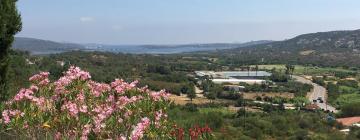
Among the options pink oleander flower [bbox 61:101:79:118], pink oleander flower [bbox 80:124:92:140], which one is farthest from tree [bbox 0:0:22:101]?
pink oleander flower [bbox 80:124:92:140]

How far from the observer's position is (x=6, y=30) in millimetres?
13945

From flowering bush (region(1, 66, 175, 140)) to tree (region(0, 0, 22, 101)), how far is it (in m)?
6.36

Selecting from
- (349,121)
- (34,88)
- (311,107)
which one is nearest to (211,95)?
(311,107)

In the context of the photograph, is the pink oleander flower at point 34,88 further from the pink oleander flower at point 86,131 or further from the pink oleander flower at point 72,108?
the pink oleander flower at point 86,131

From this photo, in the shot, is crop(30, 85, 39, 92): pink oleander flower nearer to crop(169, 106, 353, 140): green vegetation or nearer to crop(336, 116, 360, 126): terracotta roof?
crop(169, 106, 353, 140): green vegetation

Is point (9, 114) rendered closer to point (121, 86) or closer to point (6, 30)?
point (121, 86)

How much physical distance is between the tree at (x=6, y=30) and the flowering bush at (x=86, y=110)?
20.9 ft

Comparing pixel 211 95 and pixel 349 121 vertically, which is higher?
pixel 211 95

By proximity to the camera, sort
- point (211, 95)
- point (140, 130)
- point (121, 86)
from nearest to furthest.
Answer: point (140, 130), point (121, 86), point (211, 95)

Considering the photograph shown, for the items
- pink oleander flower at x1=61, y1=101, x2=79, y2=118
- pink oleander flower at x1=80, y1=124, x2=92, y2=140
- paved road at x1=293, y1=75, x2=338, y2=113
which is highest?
pink oleander flower at x1=61, y1=101, x2=79, y2=118

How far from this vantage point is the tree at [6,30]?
13.6 metres

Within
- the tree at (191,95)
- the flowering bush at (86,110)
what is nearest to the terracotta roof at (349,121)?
the tree at (191,95)

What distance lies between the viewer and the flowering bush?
6.60 meters

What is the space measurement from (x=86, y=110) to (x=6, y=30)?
315 inches
